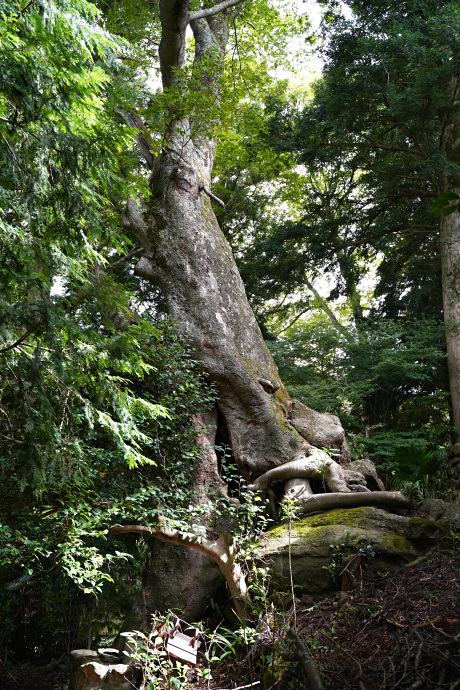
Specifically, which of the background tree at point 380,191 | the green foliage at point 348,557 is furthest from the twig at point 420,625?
the background tree at point 380,191

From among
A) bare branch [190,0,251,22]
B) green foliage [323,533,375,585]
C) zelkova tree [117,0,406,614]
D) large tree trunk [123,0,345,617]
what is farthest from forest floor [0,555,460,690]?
bare branch [190,0,251,22]

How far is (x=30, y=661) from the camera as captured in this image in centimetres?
786

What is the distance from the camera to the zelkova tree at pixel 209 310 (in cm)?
686

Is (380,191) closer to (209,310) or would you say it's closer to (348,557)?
(209,310)

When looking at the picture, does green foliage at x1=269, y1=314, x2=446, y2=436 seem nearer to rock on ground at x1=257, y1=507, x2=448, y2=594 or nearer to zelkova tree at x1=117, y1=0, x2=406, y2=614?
zelkova tree at x1=117, y1=0, x2=406, y2=614

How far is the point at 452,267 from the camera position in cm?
1032

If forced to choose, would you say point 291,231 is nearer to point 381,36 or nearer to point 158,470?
point 381,36

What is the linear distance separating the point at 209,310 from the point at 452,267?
216 inches

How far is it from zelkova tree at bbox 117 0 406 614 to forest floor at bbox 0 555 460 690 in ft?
4.89

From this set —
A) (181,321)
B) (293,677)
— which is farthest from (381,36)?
(293,677)

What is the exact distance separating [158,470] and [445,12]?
9.27 meters

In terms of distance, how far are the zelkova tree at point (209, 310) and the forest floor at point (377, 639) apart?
149 cm

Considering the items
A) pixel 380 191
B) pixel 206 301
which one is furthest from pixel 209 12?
pixel 380 191

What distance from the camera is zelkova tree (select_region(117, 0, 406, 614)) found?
6.86 m
